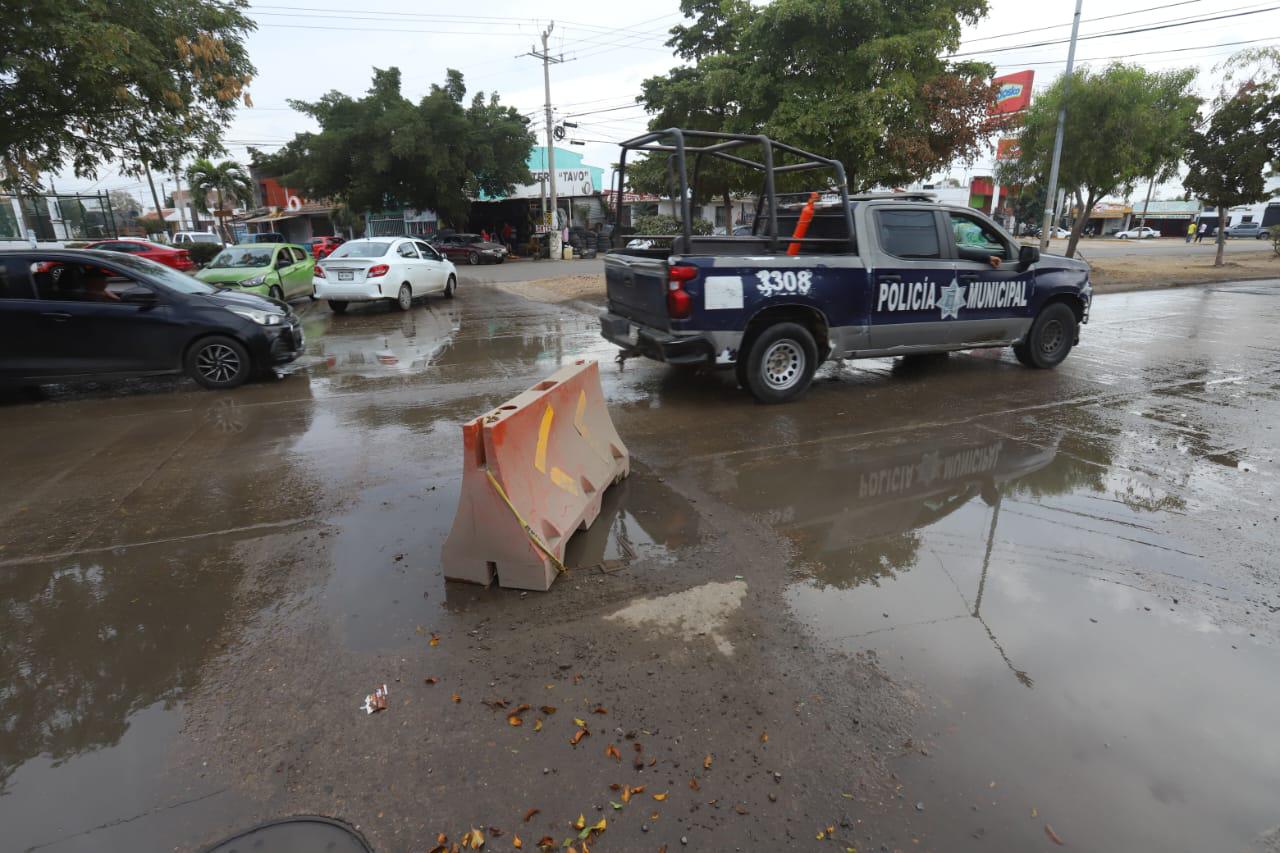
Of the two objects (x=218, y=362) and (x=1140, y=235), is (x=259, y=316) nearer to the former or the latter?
(x=218, y=362)

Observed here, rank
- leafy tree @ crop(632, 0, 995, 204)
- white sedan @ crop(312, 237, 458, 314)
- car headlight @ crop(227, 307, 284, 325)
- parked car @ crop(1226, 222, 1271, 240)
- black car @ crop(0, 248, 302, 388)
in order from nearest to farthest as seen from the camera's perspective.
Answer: black car @ crop(0, 248, 302, 388), car headlight @ crop(227, 307, 284, 325), leafy tree @ crop(632, 0, 995, 204), white sedan @ crop(312, 237, 458, 314), parked car @ crop(1226, 222, 1271, 240)

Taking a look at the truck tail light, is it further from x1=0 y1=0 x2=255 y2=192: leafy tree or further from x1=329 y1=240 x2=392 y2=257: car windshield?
x1=329 y1=240 x2=392 y2=257: car windshield

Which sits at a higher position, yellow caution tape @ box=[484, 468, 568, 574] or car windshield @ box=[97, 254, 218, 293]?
car windshield @ box=[97, 254, 218, 293]

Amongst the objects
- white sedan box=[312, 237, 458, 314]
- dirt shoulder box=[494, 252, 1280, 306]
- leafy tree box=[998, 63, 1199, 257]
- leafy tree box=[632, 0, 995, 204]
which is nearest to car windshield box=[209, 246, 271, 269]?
white sedan box=[312, 237, 458, 314]

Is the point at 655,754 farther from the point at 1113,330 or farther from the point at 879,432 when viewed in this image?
the point at 1113,330

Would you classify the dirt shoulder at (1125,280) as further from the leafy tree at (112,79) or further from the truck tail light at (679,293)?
the truck tail light at (679,293)

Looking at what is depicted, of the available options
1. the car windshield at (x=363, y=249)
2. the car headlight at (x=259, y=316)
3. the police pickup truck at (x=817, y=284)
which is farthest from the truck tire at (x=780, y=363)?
the car windshield at (x=363, y=249)

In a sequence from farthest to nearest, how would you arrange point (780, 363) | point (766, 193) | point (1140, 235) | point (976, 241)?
point (1140, 235), point (976, 241), point (766, 193), point (780, 363)

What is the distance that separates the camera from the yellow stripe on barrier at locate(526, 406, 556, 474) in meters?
4.04

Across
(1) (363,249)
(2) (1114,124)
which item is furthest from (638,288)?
(2) (1114,124)

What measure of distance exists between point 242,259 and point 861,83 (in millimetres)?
13532

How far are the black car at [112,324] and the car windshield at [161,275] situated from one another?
0.02m

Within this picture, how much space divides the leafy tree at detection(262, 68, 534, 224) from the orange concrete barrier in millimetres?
32133

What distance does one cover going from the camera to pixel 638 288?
Result: 7035 millimetres
